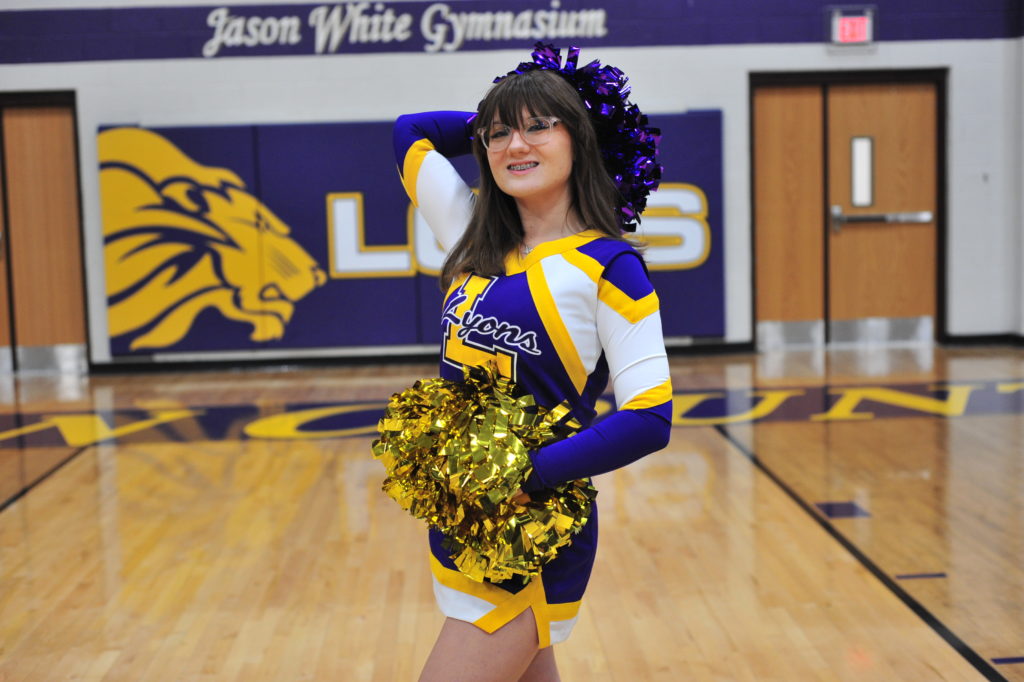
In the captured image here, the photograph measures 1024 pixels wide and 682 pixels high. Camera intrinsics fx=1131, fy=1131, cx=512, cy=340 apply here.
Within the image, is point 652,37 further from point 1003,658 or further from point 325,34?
point 1003,658

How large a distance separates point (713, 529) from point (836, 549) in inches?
17.6

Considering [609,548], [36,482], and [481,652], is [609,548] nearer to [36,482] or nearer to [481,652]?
[481,652]

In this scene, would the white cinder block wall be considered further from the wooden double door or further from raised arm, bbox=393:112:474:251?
raised arm, bbox=393:112:474:251

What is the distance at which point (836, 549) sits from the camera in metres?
3.68

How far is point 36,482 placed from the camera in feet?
15.9

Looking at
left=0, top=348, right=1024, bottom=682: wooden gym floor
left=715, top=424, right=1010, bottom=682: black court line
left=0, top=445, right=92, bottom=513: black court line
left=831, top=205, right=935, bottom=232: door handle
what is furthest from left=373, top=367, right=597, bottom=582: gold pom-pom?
left=831, top=205, right=935, bottom=232: door handle

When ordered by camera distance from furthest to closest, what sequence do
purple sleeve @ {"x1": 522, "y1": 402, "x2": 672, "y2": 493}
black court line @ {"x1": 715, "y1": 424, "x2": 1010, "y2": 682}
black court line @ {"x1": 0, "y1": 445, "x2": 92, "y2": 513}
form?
black court line @ {"x1": 0, "y1": 445, "x2": 92, "y2": 513} → black court line @ {"x1": 715, "y1": 424, "x2": 1010, "y2": 682} → purple sleeve @ {"x1": 522, "y1": 402, "x2": 672, "y2": 493}

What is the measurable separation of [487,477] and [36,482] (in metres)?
3.90

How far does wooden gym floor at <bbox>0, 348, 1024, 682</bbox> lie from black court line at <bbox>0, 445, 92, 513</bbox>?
0.02m

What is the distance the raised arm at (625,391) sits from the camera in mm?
1489

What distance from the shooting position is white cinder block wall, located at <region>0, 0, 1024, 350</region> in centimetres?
788

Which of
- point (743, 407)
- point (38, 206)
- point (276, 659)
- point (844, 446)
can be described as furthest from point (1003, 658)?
point (38, 206)

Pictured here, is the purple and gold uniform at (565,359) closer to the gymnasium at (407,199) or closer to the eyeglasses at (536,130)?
the eyeglasses at (536,130)

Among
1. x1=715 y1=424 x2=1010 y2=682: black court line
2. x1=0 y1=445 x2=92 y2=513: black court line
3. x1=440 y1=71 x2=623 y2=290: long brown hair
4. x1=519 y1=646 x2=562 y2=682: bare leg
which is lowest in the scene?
x1=715 y1=424 x2=1010 y2=682: black court line
